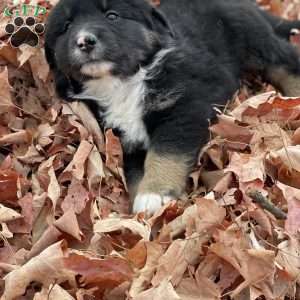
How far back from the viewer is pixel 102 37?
4.14 meters

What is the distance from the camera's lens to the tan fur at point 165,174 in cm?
399

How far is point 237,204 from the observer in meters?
3.67

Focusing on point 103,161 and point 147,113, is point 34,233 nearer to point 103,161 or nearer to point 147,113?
point 103,161

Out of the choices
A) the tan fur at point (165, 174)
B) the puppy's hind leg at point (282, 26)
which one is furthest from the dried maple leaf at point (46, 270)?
the puppy's hind leg at point (282, 26)

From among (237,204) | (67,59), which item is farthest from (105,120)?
(237,204)

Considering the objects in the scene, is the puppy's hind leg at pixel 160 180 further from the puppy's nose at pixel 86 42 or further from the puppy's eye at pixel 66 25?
the puppy's eye at pixel 66 25

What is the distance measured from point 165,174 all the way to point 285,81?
61.3 inches

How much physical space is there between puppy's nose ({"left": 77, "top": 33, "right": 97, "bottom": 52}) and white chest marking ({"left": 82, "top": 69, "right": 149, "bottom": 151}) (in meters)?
0.28

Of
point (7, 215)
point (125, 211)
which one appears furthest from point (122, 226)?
point (7, 215)

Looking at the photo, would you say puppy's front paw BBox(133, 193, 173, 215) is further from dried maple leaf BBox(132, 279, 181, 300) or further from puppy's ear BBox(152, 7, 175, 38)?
puppy's ear BBox(152, 7, 175, 38)

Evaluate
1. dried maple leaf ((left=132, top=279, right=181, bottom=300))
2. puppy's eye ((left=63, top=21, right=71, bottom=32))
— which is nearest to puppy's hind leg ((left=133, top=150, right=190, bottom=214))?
dried maple leaf ((left=132, top=279, right=181, bottom=300))

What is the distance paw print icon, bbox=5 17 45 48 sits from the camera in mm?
4785

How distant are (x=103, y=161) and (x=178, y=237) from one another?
911 mm

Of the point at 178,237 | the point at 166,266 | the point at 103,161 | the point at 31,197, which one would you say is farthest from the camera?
the point at 103,161
